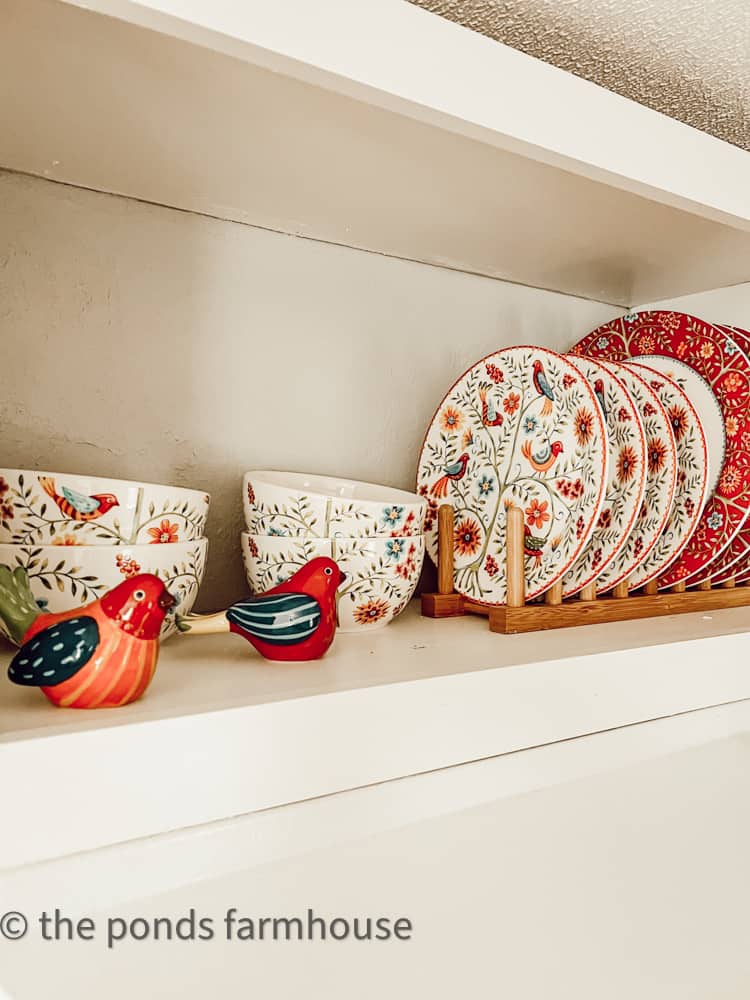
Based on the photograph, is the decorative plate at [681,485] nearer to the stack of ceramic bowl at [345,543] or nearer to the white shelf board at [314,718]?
the white shelf board at [314,718]

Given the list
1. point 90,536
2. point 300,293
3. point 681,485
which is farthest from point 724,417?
point 90,536

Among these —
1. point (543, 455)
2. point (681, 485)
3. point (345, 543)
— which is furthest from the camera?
point (681, 485)

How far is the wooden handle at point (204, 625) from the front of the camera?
61 centimetres

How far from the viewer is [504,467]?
856mm

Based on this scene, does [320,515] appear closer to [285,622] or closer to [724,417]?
[285,622]

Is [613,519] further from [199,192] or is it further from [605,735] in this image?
[199,192]

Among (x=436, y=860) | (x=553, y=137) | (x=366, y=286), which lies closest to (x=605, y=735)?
(x=436, y=860)

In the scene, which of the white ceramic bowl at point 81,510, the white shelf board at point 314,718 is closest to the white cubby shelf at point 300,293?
the white shelf board at point 314,718

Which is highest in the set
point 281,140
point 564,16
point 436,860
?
point 564,16

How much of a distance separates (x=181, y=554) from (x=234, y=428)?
261 mm

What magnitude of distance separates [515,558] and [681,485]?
0.27 m

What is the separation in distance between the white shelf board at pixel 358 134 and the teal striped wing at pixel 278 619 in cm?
35

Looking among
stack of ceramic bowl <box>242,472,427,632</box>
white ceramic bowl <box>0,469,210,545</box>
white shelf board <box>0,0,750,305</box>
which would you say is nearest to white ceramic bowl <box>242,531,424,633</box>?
stack of ceramic bowl <box>242,472,427,632</box>

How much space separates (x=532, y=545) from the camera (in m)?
0.82
